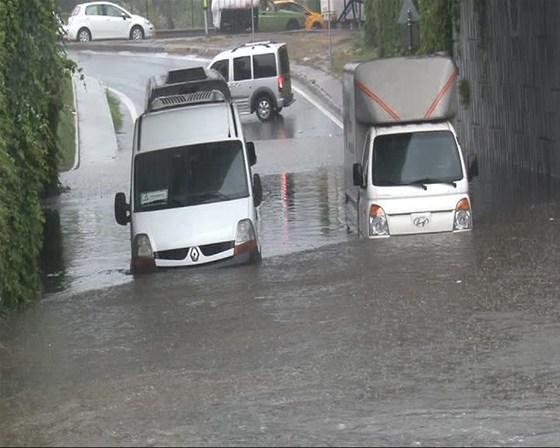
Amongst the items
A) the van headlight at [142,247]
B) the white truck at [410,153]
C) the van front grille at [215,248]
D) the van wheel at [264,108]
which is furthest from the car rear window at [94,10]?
the van front grille at [215,248]

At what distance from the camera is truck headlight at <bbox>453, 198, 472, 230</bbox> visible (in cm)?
1889

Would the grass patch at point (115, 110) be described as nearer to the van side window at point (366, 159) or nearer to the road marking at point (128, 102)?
the road marking at point (128, 102)

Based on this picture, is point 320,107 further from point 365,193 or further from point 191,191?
point 191,191

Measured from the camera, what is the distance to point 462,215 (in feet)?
62.1

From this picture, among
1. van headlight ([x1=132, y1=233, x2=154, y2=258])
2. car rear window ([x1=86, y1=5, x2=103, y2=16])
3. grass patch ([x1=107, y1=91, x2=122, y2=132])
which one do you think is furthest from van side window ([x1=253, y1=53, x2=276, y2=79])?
van headlight ([x1=132, y1=233, x2=154, y2=258])

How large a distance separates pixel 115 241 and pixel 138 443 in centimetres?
1534

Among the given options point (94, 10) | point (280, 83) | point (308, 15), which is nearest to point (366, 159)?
point (280, 83)

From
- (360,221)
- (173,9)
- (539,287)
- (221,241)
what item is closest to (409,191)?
(360,221)

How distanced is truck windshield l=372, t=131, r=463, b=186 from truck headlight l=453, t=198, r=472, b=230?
35 centimetres

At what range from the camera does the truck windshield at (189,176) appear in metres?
18.6

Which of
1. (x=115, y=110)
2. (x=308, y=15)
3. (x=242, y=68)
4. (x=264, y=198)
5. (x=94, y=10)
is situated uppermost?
(x=94, y=10)

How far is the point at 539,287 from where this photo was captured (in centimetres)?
1507

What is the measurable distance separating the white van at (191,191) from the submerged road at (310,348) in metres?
0.37

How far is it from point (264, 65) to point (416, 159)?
23342 mm
